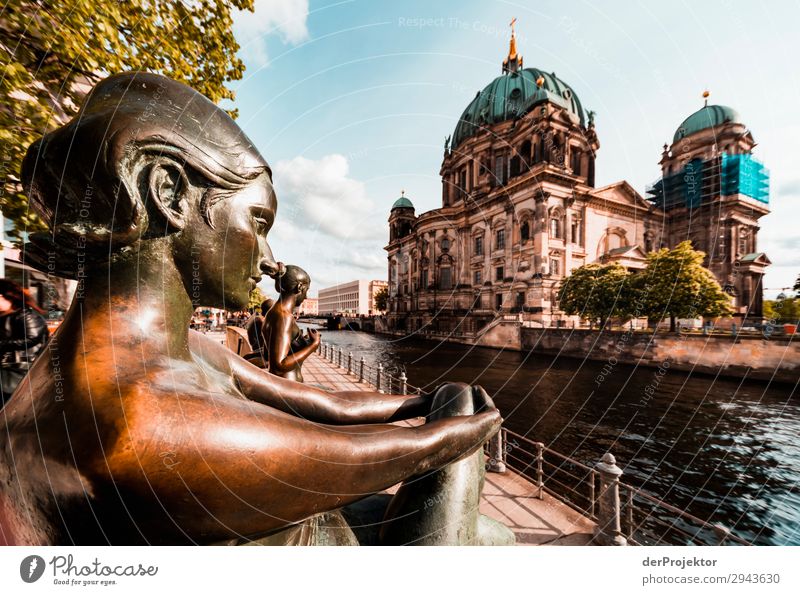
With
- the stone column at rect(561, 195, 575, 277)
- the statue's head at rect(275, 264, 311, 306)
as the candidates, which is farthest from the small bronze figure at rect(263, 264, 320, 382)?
the stone column at rect(561, 195, 575, 277)

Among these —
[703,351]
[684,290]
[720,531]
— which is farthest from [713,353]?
[720,531]

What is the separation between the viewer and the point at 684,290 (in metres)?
24.0

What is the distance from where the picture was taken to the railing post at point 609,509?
4.14 m

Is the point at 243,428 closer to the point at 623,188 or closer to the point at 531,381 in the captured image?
the point at 531,381

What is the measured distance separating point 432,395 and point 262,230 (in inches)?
43.8

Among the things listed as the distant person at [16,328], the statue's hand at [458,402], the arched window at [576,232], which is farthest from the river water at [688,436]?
the arched window at [576,232]

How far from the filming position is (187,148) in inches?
38.8

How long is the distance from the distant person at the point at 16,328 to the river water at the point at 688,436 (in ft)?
14.8

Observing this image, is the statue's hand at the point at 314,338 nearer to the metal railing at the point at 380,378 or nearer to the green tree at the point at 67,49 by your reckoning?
the metal railing at the point at 380,378

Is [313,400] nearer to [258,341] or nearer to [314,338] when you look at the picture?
[314,338]

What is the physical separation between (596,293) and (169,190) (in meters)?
33.3

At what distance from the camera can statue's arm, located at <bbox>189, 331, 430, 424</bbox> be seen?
164cm

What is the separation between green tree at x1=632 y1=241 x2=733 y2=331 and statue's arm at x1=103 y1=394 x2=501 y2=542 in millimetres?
26525

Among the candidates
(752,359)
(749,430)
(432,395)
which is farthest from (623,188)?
(432,395)
